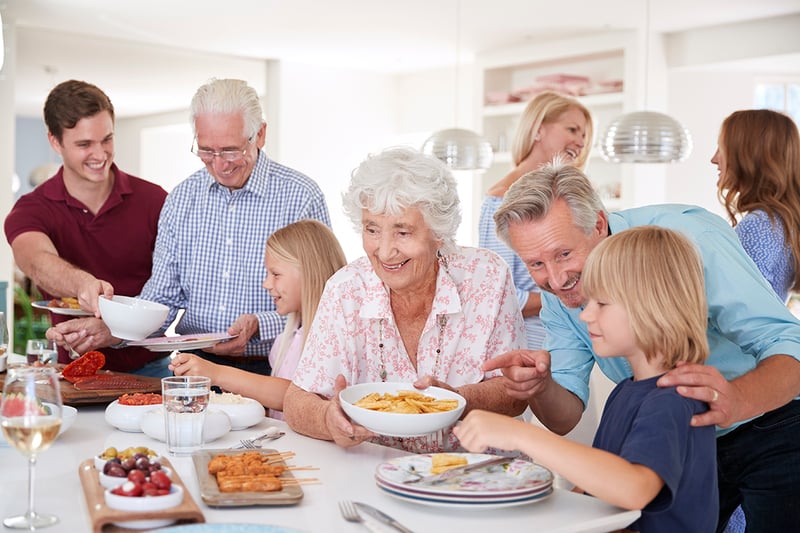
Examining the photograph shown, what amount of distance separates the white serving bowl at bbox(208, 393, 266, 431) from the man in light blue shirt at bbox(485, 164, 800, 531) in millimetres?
557

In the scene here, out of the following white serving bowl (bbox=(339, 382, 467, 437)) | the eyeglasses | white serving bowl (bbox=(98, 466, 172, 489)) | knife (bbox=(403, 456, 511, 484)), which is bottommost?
knife (bbox=(403, 456, 511, 484))

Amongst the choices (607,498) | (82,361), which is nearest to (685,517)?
(607,498)

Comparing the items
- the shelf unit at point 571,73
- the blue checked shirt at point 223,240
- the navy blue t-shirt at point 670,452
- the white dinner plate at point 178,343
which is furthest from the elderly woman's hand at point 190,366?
the shelf unit at point 571,73

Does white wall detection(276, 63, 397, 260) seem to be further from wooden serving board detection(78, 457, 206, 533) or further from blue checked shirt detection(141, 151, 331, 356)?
wooden serving board detection(78, 457, 206, 533)

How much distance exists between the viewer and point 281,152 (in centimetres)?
914

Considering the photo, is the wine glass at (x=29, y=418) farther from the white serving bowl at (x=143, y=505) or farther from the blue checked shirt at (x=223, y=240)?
the blue checked shirt at (x=223, y=240)

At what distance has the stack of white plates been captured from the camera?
4.90ft

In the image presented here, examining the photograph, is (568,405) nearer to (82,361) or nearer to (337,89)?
(82,361)

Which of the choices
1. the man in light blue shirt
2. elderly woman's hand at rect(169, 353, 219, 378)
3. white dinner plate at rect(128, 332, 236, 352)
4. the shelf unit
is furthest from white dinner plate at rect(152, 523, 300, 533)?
the shelf unit

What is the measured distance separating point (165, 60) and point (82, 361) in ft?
24.6

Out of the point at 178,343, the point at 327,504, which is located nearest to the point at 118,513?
the point at 327,504

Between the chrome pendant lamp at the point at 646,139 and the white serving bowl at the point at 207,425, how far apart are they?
3255 millimetres

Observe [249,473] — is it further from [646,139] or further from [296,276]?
[646,139]

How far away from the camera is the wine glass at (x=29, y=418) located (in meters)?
1.39
